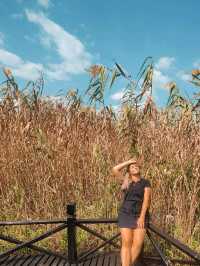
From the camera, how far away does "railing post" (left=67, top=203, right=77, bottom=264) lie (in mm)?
4512

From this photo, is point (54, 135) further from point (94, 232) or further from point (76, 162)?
point (94, 232)

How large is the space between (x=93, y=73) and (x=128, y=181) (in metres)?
2.08

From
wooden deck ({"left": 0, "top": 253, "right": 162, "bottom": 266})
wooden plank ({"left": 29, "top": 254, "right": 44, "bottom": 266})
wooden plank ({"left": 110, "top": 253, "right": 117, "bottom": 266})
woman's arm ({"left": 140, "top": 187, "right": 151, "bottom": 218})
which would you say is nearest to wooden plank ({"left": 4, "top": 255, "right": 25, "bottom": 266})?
wooden deck ({"left": 0, "top": 253, "right": 162, "bottom": 266})

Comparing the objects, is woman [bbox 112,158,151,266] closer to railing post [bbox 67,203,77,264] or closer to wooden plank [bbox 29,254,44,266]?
railing post [bbox 67,203,77,264]

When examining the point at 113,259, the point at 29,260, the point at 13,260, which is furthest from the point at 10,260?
the point at 113,259

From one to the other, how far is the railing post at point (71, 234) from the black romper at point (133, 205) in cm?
55

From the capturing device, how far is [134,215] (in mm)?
4180

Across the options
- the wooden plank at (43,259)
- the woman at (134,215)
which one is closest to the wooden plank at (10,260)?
the wooden plank at (43,259)

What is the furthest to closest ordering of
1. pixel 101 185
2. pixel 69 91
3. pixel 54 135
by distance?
pixel 69 91, pixel 54 135, pixel 101 185

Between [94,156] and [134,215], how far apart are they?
4.97 feet

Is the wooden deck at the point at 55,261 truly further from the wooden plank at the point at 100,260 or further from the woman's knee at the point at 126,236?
the woman's knee at the point at 126,236

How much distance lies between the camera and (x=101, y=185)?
534 centimetres

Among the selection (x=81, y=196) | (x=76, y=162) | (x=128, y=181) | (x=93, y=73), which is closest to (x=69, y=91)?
(x=93, y=73)

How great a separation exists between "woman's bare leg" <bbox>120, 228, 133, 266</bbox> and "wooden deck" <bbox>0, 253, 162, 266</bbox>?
309 mm
